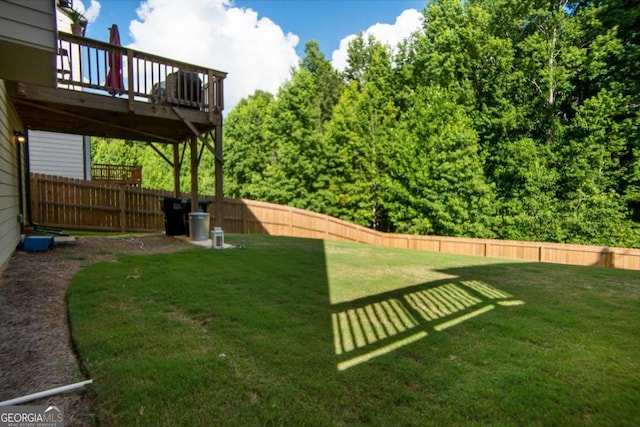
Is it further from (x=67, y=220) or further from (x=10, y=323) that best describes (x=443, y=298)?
(x=67, y=220)

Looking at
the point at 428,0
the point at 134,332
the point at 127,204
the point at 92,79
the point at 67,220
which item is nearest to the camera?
the point at 134,332

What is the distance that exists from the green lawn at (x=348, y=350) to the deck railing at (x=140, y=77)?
375 centimetres

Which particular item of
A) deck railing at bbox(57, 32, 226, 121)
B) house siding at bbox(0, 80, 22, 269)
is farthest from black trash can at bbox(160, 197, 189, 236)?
house siding at bbox(0, 80, 22, 269)

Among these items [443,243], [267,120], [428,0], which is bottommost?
[443,243]

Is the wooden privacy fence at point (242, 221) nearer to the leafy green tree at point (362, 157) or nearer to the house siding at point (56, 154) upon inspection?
the leafy green tree at point (362, 157)

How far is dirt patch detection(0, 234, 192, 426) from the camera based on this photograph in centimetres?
211

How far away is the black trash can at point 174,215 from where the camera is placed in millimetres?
9133

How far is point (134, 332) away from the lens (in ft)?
9.82

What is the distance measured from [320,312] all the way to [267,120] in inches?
718

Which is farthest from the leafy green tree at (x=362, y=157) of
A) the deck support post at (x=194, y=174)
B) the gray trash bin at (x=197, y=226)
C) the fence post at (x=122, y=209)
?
the gray trash bin at (x=197, y=226)

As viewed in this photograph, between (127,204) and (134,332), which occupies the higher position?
(127,204)

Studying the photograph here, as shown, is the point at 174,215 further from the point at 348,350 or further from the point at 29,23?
the point at 348,350

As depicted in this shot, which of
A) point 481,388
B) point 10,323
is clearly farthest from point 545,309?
point 10,323

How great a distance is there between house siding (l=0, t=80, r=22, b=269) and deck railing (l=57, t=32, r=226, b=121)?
1106 millimetres
